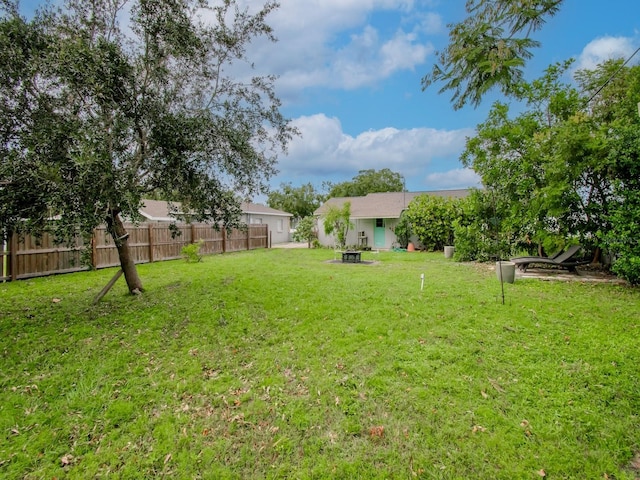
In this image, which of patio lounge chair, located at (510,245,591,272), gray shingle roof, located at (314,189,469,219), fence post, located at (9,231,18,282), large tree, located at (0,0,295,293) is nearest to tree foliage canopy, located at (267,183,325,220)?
gray shingle roof, located at (314,189,469,219)

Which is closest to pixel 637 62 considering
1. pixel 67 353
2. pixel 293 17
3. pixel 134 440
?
pixel 293 17

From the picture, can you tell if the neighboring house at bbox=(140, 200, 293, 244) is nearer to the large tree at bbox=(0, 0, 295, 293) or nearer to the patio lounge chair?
the large tree at bbox=(0, 0, 295, 293)

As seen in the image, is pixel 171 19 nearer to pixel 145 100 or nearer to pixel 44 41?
pixel 145 100

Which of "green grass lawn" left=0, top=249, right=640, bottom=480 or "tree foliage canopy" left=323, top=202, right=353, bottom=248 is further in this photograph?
"tree foliage canopy" left=323, top=202, right=353, bottom=248

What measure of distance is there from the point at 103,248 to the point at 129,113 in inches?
322

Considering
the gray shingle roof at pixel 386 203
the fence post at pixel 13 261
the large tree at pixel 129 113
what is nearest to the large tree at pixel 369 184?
the gray shingle roof at pixel 386 203

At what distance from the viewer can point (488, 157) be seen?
13000mm

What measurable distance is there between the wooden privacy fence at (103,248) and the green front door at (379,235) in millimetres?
7700

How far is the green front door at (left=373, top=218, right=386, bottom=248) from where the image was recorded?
21453 millimetres

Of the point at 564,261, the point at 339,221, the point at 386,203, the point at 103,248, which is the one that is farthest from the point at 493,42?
the point at 386,203

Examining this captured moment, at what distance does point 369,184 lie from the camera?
41.8 m

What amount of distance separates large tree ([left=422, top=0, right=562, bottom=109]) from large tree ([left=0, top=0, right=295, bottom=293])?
4.35 metres

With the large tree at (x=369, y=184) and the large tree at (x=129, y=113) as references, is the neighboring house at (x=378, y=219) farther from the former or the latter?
the large tree at (x=369, y=184)

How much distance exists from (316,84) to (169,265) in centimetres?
920
